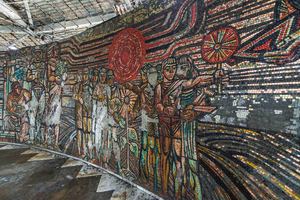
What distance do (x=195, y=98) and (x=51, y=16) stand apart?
492 cm

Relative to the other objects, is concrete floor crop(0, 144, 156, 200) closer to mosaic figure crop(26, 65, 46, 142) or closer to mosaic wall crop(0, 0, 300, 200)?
mosaic wall crop(0, 0, 300, 200)

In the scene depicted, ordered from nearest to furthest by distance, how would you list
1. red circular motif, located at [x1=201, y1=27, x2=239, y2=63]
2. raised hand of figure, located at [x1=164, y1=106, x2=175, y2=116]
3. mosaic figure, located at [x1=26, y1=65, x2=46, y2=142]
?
red circular motif, located at [x1=201, y1=27, x2=239, y2=63]
raised hand of figure, located at [x1=164, y1=106, x2=175, y2=116]
mosaic figure, located at [x1=26, y1=65, x2=46, y2=142]

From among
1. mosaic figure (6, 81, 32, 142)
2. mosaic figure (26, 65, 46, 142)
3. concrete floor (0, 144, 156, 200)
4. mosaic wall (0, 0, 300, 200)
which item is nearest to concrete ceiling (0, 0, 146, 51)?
mosaic wall (0, 0, 300, 200)

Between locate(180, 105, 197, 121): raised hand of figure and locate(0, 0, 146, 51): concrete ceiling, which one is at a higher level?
locate(0, 0, 146, 51): concrete ceiling

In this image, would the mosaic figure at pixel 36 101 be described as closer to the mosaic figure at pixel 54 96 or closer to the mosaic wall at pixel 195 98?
the mosaic figure at pixel 54 96

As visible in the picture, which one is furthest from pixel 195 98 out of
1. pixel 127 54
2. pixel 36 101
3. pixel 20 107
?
pixel 20 107

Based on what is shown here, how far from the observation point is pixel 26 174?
3428 mm

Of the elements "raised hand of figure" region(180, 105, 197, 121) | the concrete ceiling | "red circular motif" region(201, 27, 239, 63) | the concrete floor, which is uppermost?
the concrete ceiling

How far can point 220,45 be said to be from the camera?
183cm

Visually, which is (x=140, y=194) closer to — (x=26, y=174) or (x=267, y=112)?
(x=267, y=112)

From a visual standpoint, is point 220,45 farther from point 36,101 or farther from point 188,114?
point 36,101

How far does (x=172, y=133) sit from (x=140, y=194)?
108 cm

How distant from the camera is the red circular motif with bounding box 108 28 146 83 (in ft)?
9.02

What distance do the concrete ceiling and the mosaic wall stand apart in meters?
1.16
